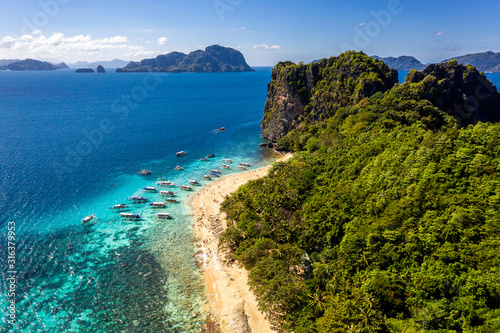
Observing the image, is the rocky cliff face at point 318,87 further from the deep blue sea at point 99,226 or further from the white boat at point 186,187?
the white boat at point 186,187

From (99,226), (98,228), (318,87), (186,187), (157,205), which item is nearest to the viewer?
(98,228)

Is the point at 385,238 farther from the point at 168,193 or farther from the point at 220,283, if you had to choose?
the point at 168,193

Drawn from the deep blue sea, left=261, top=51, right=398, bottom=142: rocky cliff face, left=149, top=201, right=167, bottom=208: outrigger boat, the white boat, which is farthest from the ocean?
left=261, top=51, right=398, bottom=142: rocky cliff face

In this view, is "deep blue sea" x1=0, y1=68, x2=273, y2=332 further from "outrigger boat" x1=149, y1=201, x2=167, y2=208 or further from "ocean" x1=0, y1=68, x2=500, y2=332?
"outrigger boat" x1=149, y1=201, x2=167, y2=208

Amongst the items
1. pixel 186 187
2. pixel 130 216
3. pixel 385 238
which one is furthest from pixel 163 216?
pixel 385 238

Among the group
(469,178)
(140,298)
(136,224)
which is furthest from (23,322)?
(469,178)

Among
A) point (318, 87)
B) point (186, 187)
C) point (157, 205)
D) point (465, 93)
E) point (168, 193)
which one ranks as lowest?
point (157, 205)
